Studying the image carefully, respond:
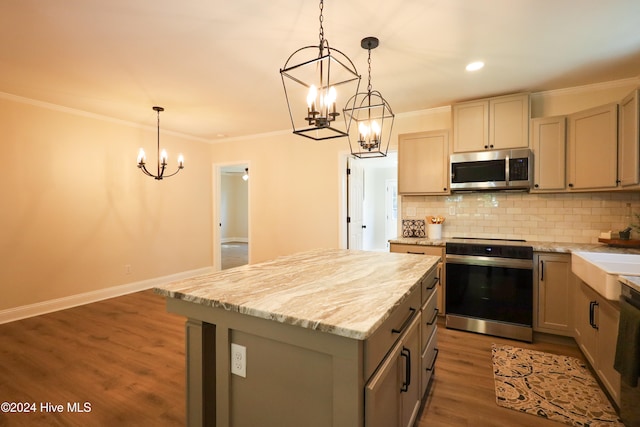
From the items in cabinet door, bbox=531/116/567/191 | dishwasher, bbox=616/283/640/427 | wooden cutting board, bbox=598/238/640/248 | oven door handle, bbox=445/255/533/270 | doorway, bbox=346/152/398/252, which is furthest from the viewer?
doorway, bbox=346/152/398/252

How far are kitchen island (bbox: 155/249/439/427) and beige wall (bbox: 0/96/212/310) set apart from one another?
3571 millimetres

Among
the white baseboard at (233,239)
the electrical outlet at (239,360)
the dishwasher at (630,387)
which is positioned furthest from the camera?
the white baseboard at (233,239)

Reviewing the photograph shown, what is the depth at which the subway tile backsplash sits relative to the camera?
10.3 ft

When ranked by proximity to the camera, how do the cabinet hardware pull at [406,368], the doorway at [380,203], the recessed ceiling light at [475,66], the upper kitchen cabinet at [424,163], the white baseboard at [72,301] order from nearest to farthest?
the cabinet hardware pull at [406,368] < the recessed ceiling light at [475,66] < the white baseboard at [72,301] < the upper kitchen cabinet at [424,163] < the doorway at [380,203]

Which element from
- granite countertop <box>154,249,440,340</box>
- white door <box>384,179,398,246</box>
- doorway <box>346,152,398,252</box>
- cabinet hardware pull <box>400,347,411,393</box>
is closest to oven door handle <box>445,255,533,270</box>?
granite countertop <box>154,249,440,340</box>

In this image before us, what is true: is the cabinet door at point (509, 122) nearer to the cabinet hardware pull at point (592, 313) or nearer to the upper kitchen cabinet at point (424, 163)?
the upper kitchen cabinet at point (424, 163)

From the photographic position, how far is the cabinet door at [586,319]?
2.31m

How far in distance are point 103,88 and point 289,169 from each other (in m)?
2.66

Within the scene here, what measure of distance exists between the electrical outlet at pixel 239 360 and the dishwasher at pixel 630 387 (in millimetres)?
2033

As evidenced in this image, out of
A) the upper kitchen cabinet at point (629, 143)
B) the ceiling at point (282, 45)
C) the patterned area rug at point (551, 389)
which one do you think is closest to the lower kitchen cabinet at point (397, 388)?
the patterned area rug at point (551, 389)

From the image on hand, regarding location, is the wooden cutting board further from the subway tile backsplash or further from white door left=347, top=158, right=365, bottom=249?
white door left=347, top=158, right=365, bottom=249

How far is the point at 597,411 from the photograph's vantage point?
1.98m

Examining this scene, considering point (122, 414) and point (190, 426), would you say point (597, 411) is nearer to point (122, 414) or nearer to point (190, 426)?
point (190, 426)

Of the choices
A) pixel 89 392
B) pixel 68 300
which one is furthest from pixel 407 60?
pixel 68 300
